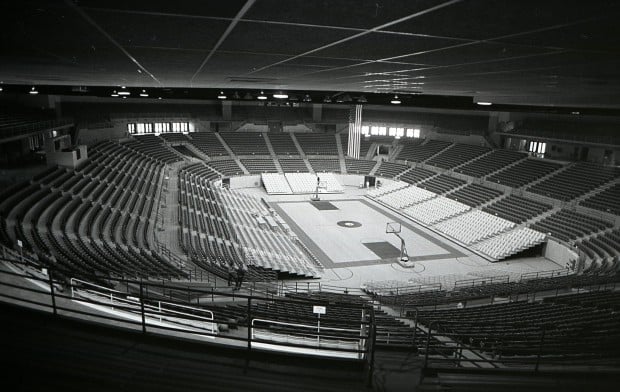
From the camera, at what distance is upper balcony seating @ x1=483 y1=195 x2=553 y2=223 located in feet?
82.6

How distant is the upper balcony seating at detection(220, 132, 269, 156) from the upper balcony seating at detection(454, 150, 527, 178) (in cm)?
1993

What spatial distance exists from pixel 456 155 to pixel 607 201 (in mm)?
14411

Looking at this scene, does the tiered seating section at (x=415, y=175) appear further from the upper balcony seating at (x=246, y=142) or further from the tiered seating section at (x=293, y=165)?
the upper balcony seating at (x=246, y=142)

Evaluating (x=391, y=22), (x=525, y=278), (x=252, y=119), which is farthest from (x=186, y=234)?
(x=252, y=119)

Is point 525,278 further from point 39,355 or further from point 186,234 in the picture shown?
point 39,355

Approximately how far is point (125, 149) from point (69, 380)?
30973mm

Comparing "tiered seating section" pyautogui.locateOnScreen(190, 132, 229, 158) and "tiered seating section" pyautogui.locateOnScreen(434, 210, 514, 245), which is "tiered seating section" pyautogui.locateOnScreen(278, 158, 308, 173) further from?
"tiered seating section" pyautogui.locateOnScreen(434, 210, 514, 245)

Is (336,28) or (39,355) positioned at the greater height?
(336,28)

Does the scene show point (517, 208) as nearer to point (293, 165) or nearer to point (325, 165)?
point (325, 165)

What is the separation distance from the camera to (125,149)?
3167cm

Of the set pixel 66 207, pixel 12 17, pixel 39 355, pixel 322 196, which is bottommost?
pixel 322 196

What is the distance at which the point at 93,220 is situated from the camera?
55.3ft

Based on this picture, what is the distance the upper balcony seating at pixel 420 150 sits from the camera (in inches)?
1537

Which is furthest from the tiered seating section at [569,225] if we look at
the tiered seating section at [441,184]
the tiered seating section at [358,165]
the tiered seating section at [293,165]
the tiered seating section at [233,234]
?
the tiered seating section at [293,165]
